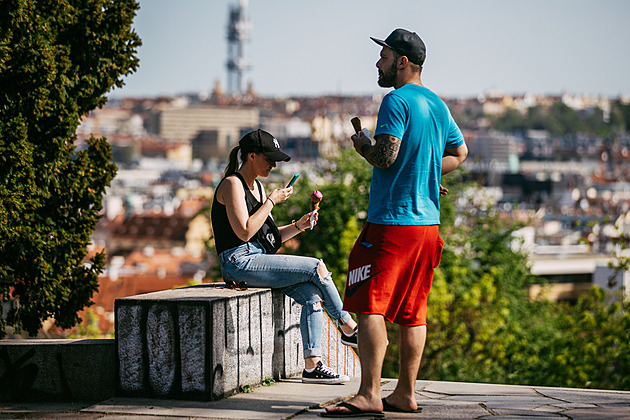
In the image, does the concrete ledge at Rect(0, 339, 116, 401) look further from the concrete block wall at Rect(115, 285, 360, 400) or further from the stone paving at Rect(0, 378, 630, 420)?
the concrete block wall at Rect(115, 285, 360, 400)

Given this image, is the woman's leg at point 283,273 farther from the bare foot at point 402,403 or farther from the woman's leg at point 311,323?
the bare foot at point 402,403

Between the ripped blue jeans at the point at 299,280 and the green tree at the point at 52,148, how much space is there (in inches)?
53.8

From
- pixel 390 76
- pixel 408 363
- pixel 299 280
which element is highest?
pixel 390 76

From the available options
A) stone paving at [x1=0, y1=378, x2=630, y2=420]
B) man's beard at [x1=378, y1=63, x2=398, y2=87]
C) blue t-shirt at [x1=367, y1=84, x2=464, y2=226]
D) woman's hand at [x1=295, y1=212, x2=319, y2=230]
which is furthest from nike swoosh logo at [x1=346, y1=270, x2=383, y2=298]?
woman's hand at [x1=295, y1=212, x2=319, y2=230]

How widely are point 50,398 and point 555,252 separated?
181 ft

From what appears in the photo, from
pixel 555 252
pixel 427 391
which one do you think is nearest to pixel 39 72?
pixel 427 391

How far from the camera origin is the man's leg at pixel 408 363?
164 inches

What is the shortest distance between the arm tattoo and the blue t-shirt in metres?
0.03

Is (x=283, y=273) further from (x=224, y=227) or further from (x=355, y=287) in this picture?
(x=355, y=287)

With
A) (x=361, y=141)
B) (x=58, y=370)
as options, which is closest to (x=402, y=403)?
(x=361, y=141)

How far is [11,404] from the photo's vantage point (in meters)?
4.88

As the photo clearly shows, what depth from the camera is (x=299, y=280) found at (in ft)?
15.8

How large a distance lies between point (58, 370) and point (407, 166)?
2100 mm

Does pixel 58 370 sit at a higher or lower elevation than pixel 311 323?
lower
